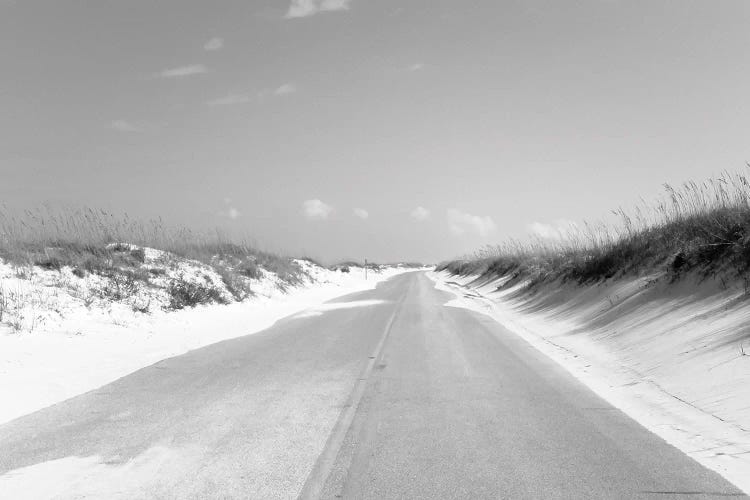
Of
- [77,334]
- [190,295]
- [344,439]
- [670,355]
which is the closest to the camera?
[344,439]

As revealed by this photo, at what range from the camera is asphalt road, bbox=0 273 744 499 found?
13.0 feet

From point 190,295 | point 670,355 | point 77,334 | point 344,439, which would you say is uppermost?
point 190,295

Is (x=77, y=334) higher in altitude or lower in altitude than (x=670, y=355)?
higher

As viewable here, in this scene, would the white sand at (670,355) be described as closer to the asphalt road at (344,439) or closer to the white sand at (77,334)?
the asphalt road at (344,439)

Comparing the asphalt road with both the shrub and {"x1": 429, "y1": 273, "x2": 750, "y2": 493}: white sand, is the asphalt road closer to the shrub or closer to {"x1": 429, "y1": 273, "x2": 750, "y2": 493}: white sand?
{"x1": 429, "y1": 273, "x2": 750, "y2": 493}: white sand

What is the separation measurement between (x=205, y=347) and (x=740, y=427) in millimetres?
8903

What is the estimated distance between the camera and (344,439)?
498 centimetres

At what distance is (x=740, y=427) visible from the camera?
5148 mm

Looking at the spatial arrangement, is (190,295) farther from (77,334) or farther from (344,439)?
(344,439)

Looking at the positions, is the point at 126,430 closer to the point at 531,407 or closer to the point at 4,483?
the point at 4,483

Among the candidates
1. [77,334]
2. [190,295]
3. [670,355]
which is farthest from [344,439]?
[190,295]

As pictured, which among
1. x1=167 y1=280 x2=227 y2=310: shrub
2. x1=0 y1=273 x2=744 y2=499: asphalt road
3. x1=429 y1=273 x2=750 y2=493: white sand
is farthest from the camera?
x1=167 y1=280 x2=227 y2=310: shrub

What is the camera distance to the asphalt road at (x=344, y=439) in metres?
3.98

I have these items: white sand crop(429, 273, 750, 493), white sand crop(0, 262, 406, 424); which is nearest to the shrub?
white sand crop(0, 262, 406, 424)
